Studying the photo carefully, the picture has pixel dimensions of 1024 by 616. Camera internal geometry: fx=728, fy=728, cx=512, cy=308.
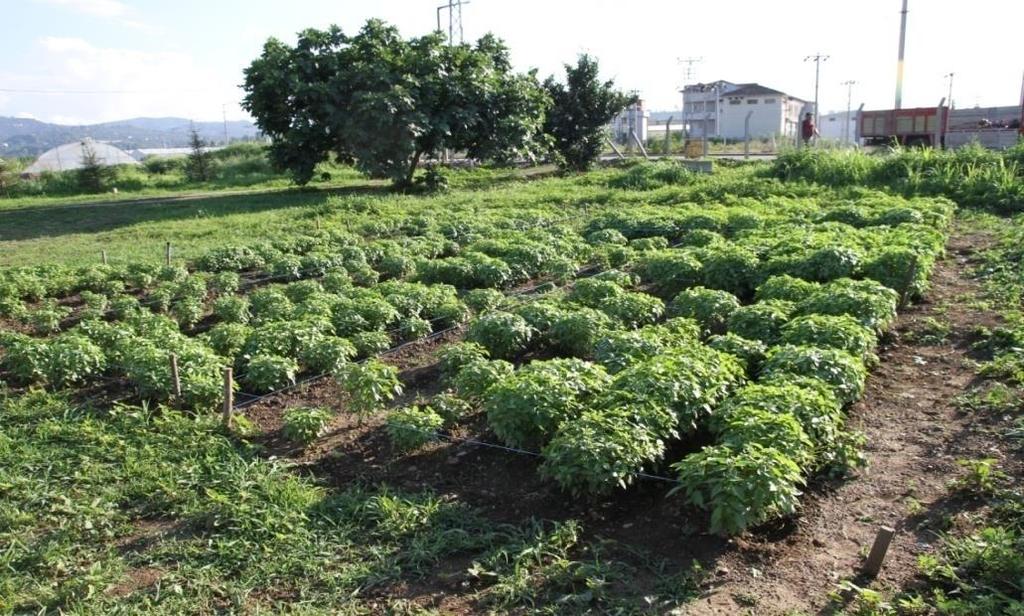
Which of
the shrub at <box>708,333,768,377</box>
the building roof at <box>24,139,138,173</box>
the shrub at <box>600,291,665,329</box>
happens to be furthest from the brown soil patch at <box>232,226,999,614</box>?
the building roof at <box>24,139,138,173</box>

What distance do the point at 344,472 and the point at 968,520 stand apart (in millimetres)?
4537

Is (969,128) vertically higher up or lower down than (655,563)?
higher up

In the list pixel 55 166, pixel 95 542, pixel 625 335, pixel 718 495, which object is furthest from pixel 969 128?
pixel 55 166

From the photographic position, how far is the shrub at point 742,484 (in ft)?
14.3

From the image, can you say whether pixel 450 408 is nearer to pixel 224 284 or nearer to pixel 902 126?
pixel 224 284

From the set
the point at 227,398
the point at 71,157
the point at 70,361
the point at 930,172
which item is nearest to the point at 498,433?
the point at 227,398

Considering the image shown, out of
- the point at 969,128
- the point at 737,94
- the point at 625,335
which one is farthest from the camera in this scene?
the point at 737,94

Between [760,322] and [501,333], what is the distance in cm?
276

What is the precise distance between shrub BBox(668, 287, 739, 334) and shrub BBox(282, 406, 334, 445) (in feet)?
14.7

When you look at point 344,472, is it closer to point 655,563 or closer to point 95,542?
point 95,542

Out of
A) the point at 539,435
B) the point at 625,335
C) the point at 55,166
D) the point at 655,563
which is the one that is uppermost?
the point at 55,166

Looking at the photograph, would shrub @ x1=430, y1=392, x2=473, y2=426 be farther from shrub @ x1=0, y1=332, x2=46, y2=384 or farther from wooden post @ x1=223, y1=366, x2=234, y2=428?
shrub @ x1=0, y1=332, x2=46, y2=384

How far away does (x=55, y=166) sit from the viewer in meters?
39.9

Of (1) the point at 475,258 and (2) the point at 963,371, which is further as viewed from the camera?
(1) the point at 475,258
